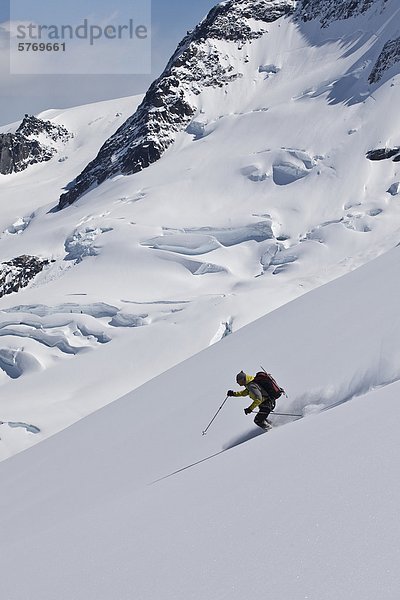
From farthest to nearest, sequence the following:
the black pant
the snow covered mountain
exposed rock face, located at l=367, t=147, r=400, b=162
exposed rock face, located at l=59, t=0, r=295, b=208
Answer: exposed rock face, located at l=59, t=0, r=295, b=208, exposed rock face, located at l=367, t=147, r=400, b=162, the snow covered mountain, the black pant

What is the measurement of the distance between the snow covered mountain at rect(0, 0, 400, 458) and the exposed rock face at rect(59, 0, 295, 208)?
25 cm

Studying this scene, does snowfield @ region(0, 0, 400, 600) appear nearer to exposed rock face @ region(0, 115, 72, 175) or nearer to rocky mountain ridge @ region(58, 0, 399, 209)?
rocky mountain ridge @ region(58, 0, 399, 209)

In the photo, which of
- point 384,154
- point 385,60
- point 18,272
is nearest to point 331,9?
point 385,60

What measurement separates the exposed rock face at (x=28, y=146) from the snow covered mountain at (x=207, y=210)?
1306cm

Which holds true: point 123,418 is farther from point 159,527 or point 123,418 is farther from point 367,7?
point 367,7

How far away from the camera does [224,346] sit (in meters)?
13.1

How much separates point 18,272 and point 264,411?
180 ft

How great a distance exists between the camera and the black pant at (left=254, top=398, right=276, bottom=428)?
7.88 meters

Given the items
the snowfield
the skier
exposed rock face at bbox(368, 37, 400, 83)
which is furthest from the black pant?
exposed rock face at bbox(368, 37, 400, 83)

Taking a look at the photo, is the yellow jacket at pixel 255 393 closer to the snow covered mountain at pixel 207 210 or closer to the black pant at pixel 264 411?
the black pant at pixel 264 411

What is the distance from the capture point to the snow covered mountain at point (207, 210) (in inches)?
1624

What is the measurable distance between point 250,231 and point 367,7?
44657 millimetres

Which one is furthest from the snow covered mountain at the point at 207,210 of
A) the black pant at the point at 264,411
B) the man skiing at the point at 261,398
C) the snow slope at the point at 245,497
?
the black pant at the point at 264,411

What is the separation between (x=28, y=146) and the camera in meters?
112
